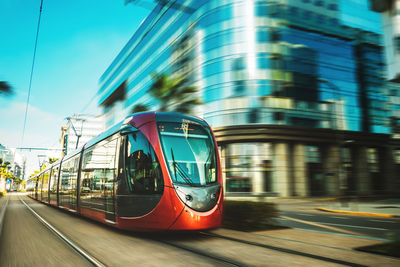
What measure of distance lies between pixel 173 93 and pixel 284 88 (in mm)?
12113

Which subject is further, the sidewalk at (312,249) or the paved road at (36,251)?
the paved road at (36,251)

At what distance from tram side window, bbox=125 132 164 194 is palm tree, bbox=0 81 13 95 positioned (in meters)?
2.82

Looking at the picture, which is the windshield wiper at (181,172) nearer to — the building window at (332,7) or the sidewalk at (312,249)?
the sidewalk at (312,249)

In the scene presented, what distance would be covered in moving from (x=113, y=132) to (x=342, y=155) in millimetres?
25601

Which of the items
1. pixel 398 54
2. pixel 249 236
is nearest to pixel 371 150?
pixel 398 54

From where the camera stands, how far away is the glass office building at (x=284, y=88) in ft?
77.7

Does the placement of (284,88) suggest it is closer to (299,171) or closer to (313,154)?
(313,154)

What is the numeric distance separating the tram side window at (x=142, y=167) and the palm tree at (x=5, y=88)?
2.82 metres

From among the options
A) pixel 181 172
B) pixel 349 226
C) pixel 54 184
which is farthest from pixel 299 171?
pixel 181 172

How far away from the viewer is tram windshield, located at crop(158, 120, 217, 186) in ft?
20.5

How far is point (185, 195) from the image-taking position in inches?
236

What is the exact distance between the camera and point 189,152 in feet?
21.6

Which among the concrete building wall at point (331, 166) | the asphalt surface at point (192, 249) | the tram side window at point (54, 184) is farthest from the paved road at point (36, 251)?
the concrete building wall at point (331, 166)

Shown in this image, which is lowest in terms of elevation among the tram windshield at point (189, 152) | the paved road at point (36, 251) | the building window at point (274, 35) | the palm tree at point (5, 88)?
the paved road at point (36, 251)
